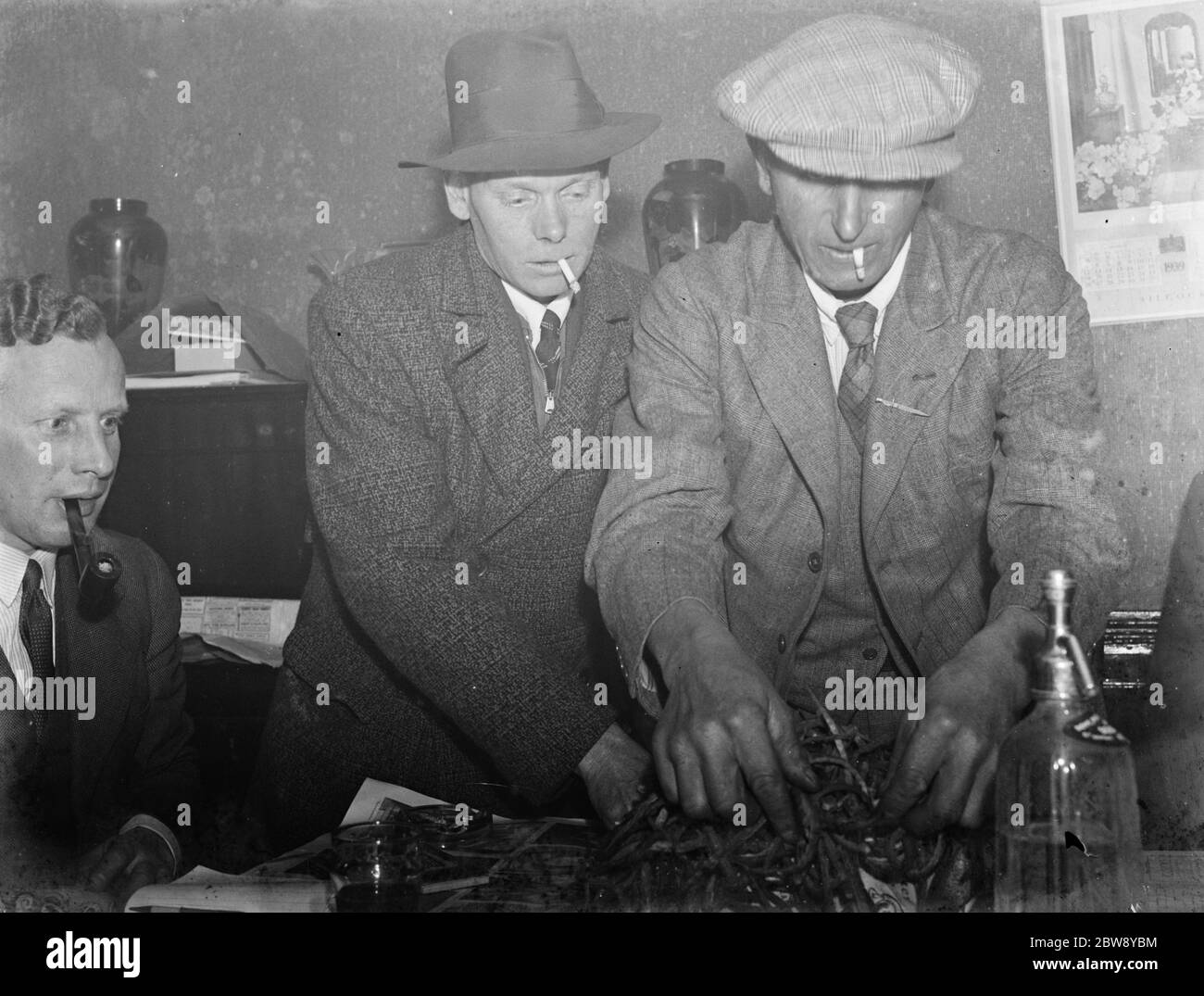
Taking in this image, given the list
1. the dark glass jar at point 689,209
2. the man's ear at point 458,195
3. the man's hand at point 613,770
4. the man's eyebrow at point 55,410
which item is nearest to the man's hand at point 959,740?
the man's hand at point 613,770

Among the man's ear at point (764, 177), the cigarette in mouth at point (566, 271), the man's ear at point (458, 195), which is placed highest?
the man's ear at point (458, 195)

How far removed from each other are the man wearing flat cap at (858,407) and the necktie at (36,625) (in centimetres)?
82

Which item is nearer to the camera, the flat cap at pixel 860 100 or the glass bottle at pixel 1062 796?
the glass bottle at pixel 1062 796

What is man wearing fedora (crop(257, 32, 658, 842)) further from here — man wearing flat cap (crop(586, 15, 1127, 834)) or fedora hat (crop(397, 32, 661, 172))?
man wearing flat cap (crop(586, 15, 1127, 834))

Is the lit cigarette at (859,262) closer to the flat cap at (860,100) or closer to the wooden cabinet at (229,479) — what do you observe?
the flat cap at (860,100)

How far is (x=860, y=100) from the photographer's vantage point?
163cm

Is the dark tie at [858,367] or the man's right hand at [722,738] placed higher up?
the dark tie at [858,367]

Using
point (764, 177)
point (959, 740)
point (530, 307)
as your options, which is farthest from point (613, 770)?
point (764, 177)

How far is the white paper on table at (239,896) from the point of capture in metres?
1.36

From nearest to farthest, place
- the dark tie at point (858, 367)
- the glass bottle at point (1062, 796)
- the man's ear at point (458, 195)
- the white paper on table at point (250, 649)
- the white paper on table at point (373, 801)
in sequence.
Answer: the glass bottle at point (1062, 796) < the white paper on table at point (373, 801) < the dark tie at point (858, 367) < the man's ear at point (458, 195) < the white paper on table at point (250, 649)

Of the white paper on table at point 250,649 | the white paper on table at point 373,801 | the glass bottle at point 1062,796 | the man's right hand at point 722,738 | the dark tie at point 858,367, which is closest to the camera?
the glass bottle at point 1062,796
